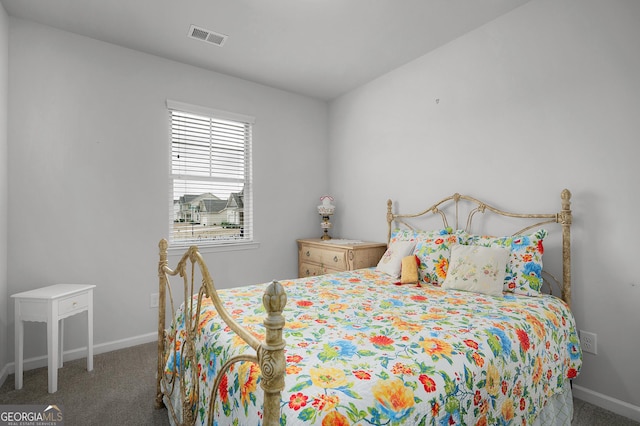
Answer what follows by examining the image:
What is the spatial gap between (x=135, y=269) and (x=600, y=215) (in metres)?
3.65

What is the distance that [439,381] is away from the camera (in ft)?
3.61

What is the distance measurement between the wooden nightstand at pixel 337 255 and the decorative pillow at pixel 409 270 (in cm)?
77

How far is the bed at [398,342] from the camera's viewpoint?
963 millimetres

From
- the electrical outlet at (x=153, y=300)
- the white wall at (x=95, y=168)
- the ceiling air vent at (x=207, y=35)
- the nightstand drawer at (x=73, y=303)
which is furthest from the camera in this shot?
the electrical outlet at (x=153, y=300)

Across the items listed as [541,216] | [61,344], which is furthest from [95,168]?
[541,216]

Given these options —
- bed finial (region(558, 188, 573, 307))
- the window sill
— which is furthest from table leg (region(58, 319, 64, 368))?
bed finial (region(558, 188, 573, 307))

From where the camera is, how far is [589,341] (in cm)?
209

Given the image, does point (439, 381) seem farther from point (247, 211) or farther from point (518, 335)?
point (247, 211)

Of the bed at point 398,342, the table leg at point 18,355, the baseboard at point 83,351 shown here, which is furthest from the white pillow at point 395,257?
the table leg at point 18,355

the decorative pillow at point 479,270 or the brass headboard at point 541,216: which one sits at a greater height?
the brass headboard at point 541,216

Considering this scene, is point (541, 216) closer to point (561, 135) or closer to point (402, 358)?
point (561, 135)

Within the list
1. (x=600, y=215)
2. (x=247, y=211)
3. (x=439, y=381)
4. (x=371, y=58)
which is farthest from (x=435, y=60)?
(x=439, y=381)

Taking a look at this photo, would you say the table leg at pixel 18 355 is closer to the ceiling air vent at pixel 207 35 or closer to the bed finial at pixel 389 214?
the ceiling air vent at pixel 207 35

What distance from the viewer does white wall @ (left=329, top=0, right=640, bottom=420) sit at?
1.96 meters
